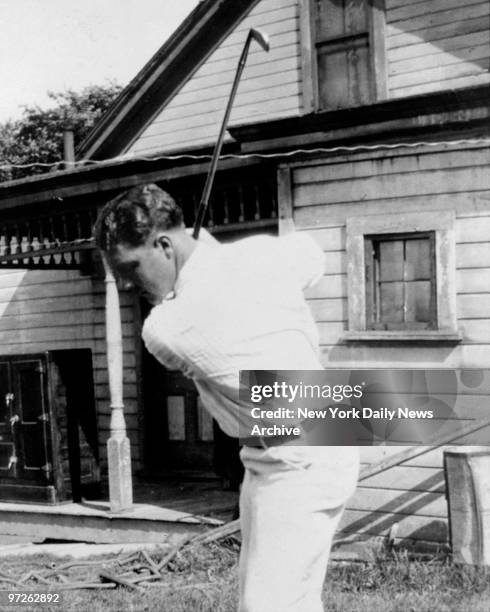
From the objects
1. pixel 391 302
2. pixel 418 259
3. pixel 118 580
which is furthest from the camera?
pixel 391 302

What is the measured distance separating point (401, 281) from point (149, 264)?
16.0ft

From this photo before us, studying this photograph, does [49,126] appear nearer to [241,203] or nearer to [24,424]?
[24,424]

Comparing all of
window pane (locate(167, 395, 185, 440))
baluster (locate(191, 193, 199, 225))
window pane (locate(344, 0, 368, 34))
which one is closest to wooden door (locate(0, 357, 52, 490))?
window pane (locate(167, 395, 185, 440))

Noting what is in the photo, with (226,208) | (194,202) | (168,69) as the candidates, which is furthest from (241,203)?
(168,69)

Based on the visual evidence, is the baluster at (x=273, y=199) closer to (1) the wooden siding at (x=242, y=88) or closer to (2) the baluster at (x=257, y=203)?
(2) the baluster at (x=257, y=203)

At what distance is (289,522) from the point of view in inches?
88.9

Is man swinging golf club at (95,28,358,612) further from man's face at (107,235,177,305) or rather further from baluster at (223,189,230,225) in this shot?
baluster at (223,189,230,225)

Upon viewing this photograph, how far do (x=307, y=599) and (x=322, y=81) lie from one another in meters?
7.78

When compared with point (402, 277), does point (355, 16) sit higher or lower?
higher

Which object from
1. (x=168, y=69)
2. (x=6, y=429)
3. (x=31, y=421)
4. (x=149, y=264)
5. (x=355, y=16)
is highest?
(x=355, y=16)

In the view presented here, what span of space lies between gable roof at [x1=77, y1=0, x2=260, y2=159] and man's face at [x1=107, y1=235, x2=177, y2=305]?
27.4 ft

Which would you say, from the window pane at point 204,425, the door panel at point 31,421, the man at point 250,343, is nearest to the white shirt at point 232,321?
the man at point 250,343

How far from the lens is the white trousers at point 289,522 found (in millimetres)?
2260

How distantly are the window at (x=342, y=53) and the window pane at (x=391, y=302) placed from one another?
2751 mm
